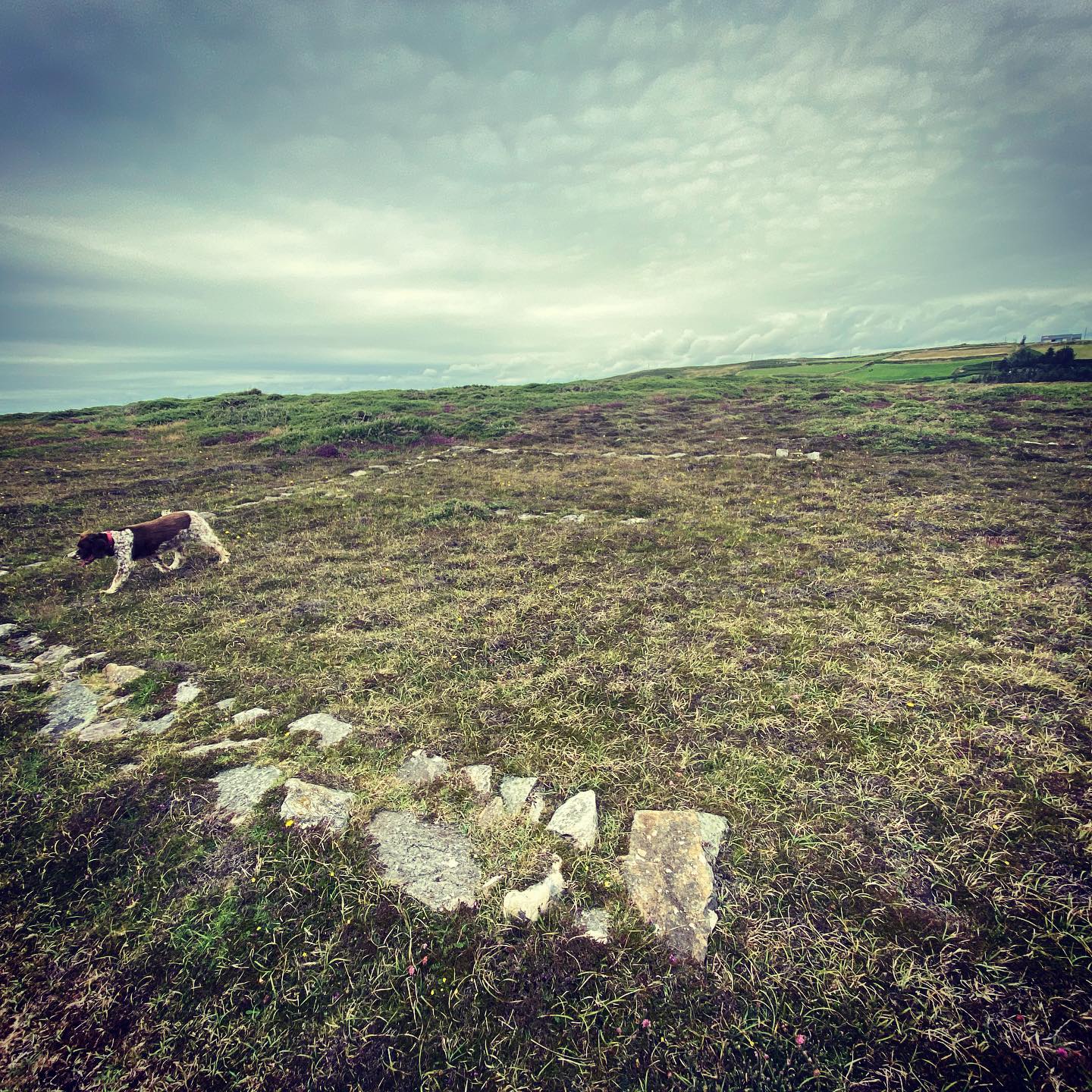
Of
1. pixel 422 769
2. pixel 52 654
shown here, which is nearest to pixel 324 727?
pixel 422 769

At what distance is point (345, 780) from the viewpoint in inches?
191

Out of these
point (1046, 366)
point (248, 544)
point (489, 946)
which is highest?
point (1046, 366)

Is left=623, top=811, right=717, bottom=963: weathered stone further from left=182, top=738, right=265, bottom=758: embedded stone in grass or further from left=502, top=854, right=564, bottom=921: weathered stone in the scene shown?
left=182, top=738, right=265, bottom=758: embedded stone in grass

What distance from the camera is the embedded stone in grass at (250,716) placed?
5770 mm

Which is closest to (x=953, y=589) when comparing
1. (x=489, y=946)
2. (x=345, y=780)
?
(x=489, y=946)

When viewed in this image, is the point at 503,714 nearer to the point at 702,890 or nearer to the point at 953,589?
the point at 702,890

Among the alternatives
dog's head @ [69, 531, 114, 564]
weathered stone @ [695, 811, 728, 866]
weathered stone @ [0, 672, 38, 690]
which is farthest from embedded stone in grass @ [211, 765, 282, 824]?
dog's head @ [69, 531, 114, 564]

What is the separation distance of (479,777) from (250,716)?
3.10 m

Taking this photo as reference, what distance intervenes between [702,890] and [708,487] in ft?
48.7

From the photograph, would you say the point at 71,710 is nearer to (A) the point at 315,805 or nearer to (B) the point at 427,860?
(A) the point at 315,805

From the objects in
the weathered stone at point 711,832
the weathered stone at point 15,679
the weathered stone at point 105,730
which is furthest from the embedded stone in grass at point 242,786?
the weathered stone at point 15,679

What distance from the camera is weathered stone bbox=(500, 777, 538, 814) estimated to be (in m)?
4.54

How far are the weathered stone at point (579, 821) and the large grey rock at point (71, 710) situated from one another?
585cm

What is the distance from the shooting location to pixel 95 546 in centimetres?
984
